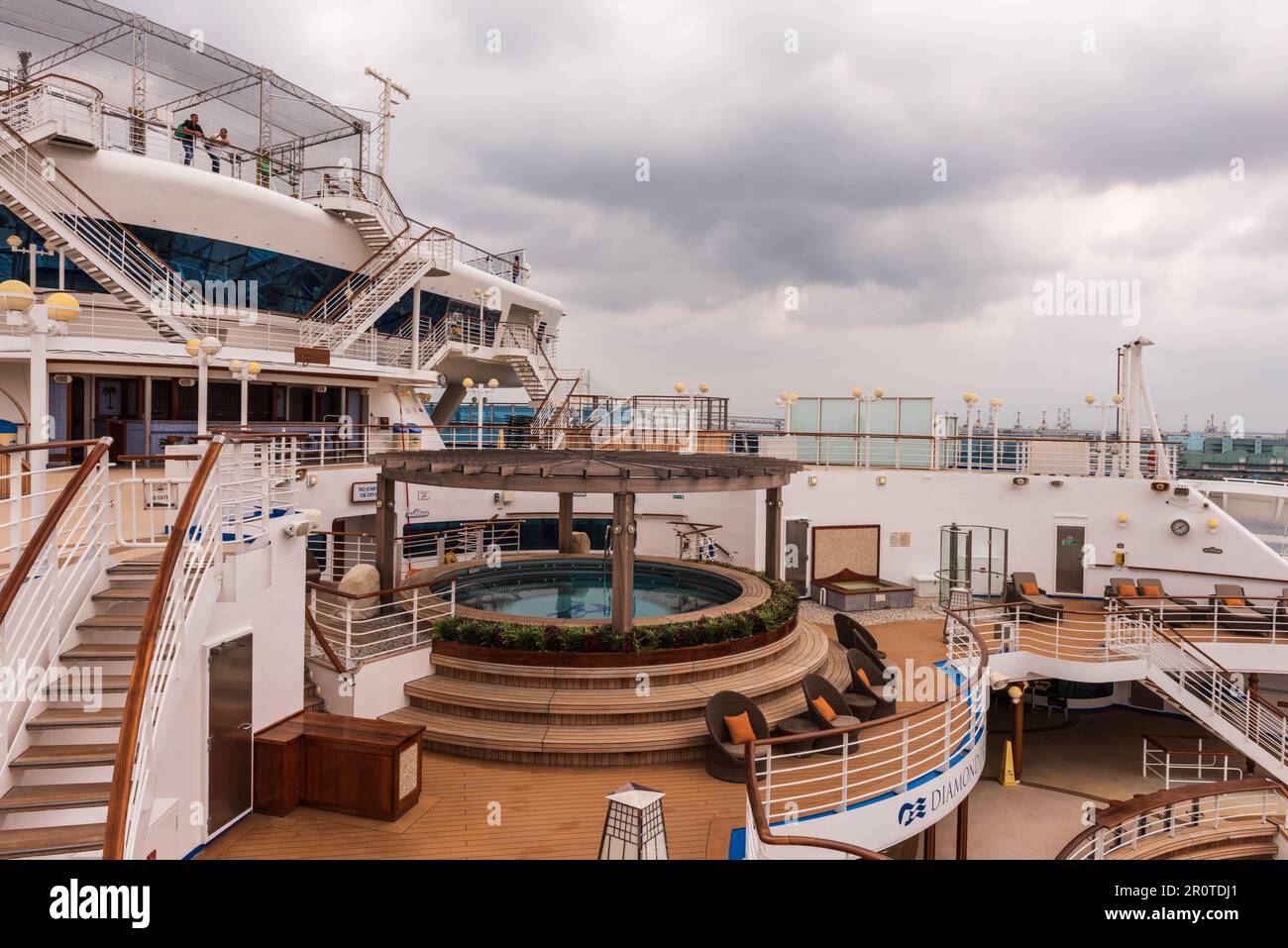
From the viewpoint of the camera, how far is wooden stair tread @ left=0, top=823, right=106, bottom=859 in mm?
4211

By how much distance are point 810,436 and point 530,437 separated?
9.15m

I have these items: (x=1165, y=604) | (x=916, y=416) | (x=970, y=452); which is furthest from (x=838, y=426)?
(x=1165, y=604)

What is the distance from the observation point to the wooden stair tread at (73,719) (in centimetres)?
495

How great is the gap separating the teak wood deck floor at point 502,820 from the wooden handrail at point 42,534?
3530mm

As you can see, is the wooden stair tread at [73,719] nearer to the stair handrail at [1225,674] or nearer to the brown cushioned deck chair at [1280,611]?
the stair handrail at [1225,674]

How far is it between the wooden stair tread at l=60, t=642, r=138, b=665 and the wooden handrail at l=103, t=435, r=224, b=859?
758 millimetres

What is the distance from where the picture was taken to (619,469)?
35.5 ft

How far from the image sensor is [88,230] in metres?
16.3

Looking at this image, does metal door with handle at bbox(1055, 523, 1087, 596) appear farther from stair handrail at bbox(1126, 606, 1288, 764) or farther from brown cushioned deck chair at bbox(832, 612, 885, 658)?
brown cushioned deck chair at bbox(832, 612, 885, 658)

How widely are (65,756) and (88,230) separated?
16024 mm

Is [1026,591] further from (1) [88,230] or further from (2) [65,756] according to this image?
(1) [88,230]

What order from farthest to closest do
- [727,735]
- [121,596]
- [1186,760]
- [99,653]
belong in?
[1186,760]
[727,735]
[121,596]
[99,653]

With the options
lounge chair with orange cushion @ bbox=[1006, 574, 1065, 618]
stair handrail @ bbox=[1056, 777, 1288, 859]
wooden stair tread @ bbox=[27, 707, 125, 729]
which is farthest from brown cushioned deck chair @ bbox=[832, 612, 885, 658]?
wooden stair tread @ bbox=[27, 707, 125, 729]
